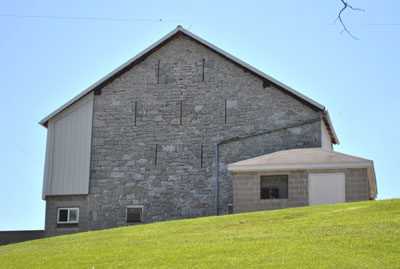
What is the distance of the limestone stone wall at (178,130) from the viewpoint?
2503cm

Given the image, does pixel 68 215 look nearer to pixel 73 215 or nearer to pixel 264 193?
pixel 73 215

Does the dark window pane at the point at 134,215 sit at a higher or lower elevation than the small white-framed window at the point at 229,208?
lower

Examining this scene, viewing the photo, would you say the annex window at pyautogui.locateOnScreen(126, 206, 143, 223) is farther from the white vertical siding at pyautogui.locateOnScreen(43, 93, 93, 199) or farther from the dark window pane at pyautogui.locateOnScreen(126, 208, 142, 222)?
the white vertical siding at pyautogui.locateOnScreen(43, 93, 93, 199)

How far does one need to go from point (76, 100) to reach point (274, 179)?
926 cm

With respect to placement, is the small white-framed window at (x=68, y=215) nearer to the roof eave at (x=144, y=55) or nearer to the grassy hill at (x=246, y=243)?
the roof eave at (x=144, y=55)

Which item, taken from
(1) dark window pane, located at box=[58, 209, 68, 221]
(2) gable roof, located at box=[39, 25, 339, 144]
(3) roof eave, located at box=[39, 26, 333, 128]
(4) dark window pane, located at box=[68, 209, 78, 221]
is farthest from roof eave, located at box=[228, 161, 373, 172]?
(1) dark window pane, located at box=[58, 209, 68, 221]

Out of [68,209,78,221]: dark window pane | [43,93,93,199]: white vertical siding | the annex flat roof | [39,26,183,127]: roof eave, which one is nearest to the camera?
the annex flat roof

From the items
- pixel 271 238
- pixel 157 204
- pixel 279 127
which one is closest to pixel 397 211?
pixel 271 238

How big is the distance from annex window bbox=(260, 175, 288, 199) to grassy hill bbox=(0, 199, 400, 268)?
3.20 meters

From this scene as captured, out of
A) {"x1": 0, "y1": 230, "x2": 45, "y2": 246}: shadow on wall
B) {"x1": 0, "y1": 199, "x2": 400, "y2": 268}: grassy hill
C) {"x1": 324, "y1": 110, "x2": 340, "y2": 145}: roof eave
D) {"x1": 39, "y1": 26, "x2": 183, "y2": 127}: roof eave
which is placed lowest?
{"x1": 0, "y1": 230, "x2": 45, "y2": 246}: shadow on wall

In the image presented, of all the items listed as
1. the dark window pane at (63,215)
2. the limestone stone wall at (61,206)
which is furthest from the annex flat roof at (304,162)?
the dark window pane at (63,215)

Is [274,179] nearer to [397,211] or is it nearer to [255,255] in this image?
[397,211]

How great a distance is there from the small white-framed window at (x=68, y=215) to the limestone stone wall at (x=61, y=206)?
0.41 feet

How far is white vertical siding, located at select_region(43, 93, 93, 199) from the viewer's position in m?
26.2
